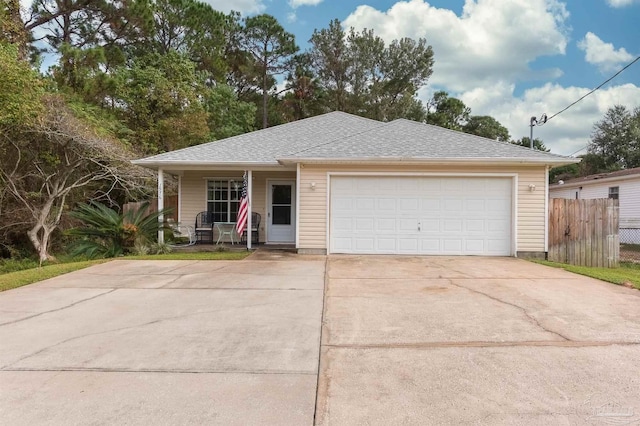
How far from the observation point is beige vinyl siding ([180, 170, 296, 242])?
13820 millimetres

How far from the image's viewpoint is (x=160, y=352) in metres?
4.03

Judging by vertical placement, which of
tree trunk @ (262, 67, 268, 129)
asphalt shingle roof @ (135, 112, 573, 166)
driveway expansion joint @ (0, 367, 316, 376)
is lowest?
driveway expansion joint @ (0, 367, 316, 376)

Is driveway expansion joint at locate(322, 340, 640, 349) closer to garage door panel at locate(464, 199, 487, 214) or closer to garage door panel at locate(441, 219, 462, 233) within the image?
garage door panel at locate(441, 219, 462, 233)

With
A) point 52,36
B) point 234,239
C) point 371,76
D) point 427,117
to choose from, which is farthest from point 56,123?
point 427,117

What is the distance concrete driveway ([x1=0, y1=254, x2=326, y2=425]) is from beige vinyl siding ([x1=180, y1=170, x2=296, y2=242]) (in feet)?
21.6

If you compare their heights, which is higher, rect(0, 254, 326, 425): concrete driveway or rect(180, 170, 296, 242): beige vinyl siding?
rect(180, 170, 296, 242): beige vinyl siding

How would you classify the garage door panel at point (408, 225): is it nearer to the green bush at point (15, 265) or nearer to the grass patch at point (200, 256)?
the grass patch at point (200, 256)

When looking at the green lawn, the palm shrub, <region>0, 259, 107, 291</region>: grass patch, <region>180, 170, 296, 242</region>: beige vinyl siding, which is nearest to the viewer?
<region>0, 259, 107, 291</region>: grass patch

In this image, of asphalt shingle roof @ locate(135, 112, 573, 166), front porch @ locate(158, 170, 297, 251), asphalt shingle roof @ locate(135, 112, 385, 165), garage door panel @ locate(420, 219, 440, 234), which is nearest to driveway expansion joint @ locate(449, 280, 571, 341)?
garage door panel @ locate(420, 219, 440, 234)

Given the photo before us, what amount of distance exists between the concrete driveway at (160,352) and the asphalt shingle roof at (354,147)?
197 inches

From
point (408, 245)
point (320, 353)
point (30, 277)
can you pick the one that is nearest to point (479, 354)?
point (320, 353)

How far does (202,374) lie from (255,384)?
53 cm

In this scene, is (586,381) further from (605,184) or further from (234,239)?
(605,184)

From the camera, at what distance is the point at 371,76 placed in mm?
29625
